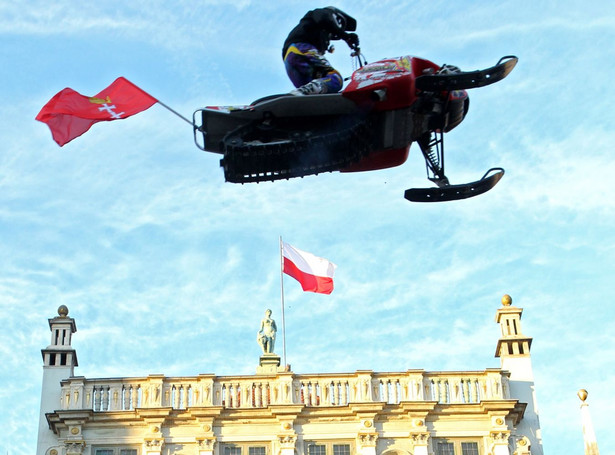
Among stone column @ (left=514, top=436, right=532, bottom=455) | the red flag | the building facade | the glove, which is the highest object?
the glove

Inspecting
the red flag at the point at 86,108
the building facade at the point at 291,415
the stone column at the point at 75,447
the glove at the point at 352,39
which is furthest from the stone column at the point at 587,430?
the red flag at the point at 86,108

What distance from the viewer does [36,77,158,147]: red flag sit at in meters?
21.3

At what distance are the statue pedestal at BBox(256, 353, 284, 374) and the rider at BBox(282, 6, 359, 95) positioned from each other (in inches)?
633

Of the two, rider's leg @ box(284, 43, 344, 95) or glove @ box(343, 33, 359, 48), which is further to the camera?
glove @ box(343, 33, 359, 48)

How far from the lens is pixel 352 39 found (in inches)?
837

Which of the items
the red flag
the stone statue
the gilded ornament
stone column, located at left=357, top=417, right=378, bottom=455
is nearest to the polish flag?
the stone statue

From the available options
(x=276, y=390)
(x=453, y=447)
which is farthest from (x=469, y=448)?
(x=276, y=390)

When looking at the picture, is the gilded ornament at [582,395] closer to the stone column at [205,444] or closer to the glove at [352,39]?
the stone column at [205,444]

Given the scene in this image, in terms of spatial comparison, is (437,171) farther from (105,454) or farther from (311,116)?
(105,454)

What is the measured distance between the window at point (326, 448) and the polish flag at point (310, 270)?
5862 mm

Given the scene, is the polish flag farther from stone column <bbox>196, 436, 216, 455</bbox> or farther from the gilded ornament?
the gilded ornament

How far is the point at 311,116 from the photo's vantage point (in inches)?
797

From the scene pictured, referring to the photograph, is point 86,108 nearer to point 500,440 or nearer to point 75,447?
point 75,447

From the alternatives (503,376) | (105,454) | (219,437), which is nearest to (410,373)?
(503,376)
